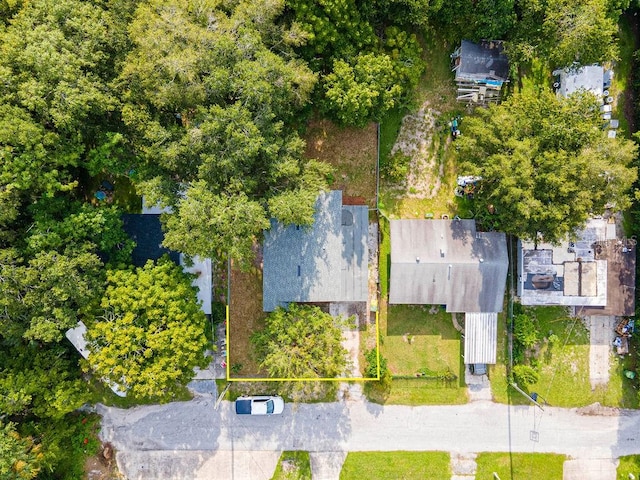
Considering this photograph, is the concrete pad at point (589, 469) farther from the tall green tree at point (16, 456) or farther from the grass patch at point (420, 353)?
the tall green tree at point (16, 456)

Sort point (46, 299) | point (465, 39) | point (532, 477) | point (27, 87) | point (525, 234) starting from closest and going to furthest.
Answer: point (27, 87), point (46, 299), point (525, 234), point (465, 39), point (532, 477)

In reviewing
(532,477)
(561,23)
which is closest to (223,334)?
(532,477)

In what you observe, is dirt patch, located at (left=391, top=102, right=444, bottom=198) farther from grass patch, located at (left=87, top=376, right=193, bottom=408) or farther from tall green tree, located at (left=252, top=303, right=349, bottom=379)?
grass patch, located at (left=87, top=376, right=193, bottom=408)

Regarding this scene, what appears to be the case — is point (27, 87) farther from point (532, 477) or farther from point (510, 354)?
point (532, 477)

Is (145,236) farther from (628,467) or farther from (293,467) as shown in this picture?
(628,467)

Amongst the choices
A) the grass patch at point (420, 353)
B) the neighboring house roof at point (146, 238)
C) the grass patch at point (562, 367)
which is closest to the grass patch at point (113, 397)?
the neighboring house roof at point (146, 238)

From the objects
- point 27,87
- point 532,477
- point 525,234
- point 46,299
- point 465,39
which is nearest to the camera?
point 27,87
